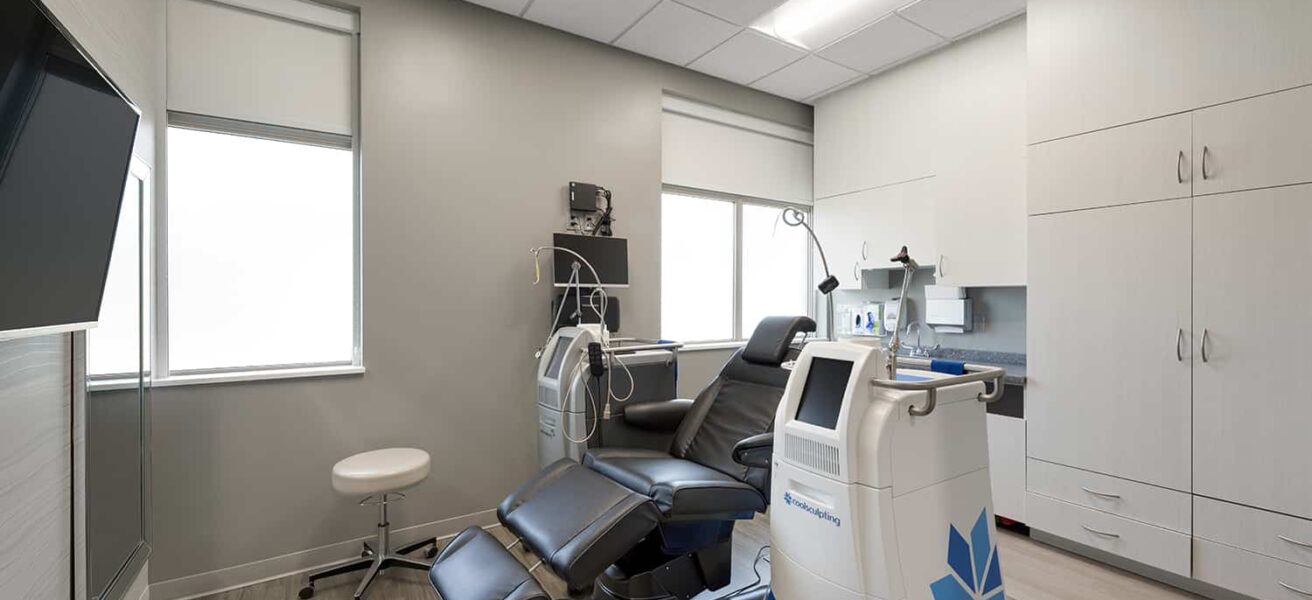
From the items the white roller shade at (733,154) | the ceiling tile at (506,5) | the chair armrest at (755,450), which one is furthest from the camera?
the white roller shade at (733,154)

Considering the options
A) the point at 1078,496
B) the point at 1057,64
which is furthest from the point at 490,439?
the point at 1057,64

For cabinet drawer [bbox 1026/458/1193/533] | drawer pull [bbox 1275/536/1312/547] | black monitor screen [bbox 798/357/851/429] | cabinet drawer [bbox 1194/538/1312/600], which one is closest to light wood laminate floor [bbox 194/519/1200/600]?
cabinet drawer [bbox 1194/538/1312/600]

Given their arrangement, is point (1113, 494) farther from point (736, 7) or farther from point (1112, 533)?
point (736, 7)

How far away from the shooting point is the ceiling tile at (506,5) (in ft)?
9.95

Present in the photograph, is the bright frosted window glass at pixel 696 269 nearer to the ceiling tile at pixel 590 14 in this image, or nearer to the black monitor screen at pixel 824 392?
the ceiling tile at pixel 590 14

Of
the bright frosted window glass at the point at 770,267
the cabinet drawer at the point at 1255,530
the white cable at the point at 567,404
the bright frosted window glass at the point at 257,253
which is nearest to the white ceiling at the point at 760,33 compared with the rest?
the bright frosted window glass at the point at 770,267

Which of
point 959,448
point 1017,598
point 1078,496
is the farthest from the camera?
point 1078,496

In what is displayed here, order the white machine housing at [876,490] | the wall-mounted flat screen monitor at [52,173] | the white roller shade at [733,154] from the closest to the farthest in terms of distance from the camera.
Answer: the wall-mounted flat screen monitor at [52,173], the white machine housing at [876,490], the white roller shade at [733,154]

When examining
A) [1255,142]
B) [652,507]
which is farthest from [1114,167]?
[652,507]

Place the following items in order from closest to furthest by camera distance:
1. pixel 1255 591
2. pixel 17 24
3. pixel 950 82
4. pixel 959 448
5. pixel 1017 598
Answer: pixel 17 24
pixel 959 448
pixel 1255 591
pixel 1017 598
pixel 950 82

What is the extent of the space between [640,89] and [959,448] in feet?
9.58

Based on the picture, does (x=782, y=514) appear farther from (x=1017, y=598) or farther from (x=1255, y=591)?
(x=1255, y=591)

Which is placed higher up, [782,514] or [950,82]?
[950,82]

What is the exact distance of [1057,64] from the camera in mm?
2816
